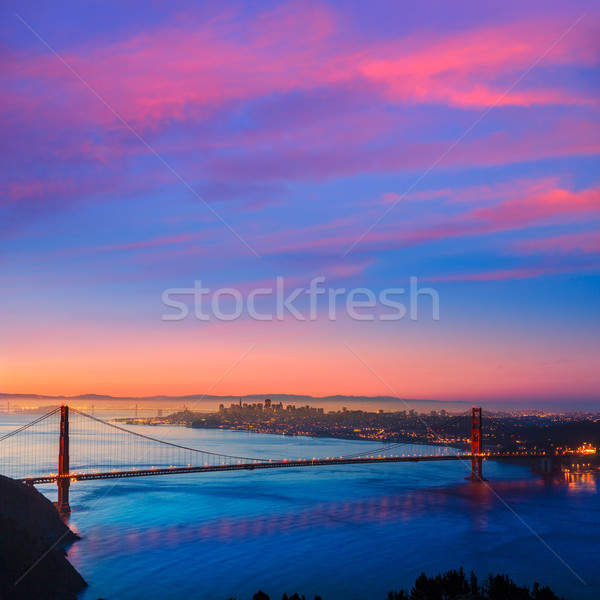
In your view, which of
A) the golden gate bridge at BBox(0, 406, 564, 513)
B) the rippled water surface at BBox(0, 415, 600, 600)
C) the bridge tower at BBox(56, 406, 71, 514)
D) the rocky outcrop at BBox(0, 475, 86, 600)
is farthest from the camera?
the golden gate bridge at BBox(0, 406, 564, 513)

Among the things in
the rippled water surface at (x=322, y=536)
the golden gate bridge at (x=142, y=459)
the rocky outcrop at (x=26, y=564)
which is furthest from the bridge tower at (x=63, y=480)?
the rocky outcrop at (x=26, y=564)

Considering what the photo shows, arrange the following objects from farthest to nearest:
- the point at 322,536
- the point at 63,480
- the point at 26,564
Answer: the point at 63,480 < the point at 322,536 < the point at 26,564

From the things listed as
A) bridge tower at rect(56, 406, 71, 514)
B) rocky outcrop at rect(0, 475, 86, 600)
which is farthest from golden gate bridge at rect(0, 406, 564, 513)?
rocky outcrop at rect(0, 475, 86, 600)

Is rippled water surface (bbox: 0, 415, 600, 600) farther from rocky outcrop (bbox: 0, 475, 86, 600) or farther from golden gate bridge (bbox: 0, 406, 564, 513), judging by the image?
golden gate bridge (bbox: 0, 406, 564, 513)

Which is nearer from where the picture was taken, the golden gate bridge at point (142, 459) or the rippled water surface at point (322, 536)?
the rippled water surface at point (322, 536)

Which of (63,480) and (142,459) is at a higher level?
(63,480)

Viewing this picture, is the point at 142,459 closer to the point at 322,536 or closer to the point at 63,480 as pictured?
the point at 63,480

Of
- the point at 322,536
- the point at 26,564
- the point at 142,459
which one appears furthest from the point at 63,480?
the point at 142,459

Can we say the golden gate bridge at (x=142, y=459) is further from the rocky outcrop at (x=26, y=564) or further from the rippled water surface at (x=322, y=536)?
the rocky outcrop at (x=26, y=564)

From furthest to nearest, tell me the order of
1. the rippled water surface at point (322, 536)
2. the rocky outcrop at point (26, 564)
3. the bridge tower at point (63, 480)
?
the bridge tower at point (63, 480) → the rippled water surface at point (322, 536) → the rocky outcrop at point (26, 564)
